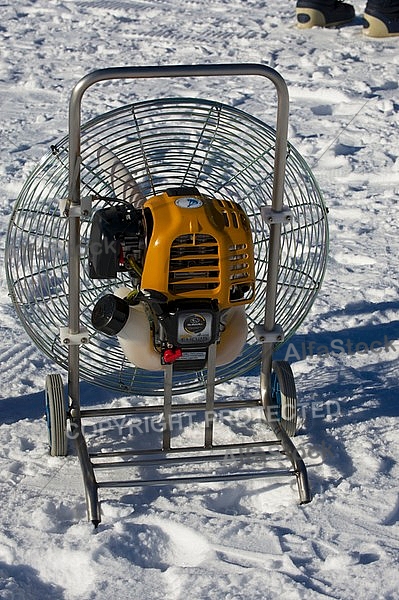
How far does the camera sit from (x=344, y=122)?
584 cm

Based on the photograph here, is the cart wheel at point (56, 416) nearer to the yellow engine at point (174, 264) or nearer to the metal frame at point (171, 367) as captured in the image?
the metal frame at point (171, 367)

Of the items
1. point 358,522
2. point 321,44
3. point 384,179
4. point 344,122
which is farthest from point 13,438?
point 321,44

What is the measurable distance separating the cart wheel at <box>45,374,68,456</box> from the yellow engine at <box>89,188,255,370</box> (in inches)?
13.3

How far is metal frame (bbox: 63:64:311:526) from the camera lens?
2777 mm

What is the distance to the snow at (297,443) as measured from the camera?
2.75 m

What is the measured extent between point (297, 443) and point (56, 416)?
0.75m

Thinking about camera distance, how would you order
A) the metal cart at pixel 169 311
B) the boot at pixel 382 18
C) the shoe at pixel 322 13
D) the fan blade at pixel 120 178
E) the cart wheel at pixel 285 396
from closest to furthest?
1. the metal cart at pixel 169 311
2. the fan blade at pixel 120 178
3. the cart wheel at pixel 285 396
4. the boot at pixel 382 18
5. the shoe at pixel 322 13

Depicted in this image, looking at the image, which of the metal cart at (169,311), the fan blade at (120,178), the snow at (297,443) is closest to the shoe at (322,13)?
the snow at (297,443)

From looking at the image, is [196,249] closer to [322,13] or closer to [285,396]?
[285,396]

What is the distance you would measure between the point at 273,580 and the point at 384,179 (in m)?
2.93

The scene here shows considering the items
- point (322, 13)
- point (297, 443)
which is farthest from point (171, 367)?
point (322, 13)

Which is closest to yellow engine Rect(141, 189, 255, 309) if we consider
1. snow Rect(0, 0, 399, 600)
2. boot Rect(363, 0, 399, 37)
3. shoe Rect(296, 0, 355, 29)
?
snow Rect(0, 0, 399, 600)

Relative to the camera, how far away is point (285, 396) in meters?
3.26

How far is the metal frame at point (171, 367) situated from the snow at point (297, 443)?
7 cm
